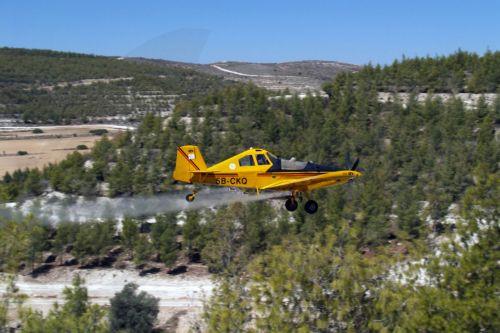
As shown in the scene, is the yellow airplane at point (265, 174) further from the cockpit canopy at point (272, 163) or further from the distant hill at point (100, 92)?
the distant hill at point (100, 92)

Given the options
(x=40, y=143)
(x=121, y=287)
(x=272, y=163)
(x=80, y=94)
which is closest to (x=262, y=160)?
(x=272, y=163)

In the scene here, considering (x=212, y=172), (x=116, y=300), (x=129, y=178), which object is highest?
(x=212, y=172)

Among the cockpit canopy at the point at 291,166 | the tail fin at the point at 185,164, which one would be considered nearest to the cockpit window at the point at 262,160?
the cockpit canopy at the point at 291,166

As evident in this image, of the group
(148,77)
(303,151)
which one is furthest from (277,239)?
(148,77)

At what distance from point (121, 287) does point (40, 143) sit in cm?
5590

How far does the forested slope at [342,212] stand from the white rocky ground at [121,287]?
227cm

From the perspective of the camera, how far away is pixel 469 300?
905 inches

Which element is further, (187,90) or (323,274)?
(187,90)

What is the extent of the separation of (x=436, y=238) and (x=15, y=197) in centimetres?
3840

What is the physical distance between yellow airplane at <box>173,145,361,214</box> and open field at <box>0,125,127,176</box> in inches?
2126

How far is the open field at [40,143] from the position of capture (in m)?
78.6

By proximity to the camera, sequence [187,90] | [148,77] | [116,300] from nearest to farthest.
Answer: [116,300]
[187,90]
[148,77]

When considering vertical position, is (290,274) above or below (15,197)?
above

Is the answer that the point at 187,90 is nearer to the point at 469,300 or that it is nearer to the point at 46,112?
the point at 46,112
